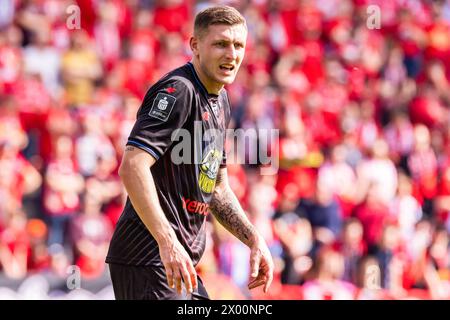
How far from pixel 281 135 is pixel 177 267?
8170 millimetres

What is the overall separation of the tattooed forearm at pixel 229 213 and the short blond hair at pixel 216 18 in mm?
985

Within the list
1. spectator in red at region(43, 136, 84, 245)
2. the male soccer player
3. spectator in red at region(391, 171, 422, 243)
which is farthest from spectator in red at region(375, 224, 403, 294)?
the male soccer player

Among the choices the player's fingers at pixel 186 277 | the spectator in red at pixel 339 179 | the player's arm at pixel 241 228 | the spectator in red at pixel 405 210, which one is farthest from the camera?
the spectator in red at pixel 405 210

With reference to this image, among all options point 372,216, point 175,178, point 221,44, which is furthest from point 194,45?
point 372,216

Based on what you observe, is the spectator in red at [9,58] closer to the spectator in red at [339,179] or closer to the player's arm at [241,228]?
the spectator in red at [339,179]

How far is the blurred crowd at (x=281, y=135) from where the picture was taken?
10375 millimetres

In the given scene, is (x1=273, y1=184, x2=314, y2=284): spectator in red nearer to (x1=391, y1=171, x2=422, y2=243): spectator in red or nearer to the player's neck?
(x1=391, y1=171, x2=422, y2=243): spectator in red

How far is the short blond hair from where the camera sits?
16.8ft

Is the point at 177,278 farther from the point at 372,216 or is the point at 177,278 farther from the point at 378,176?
the point at 378,176

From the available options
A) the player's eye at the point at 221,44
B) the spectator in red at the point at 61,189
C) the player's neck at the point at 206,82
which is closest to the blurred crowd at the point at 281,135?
the spectator in red at the point at 61,189

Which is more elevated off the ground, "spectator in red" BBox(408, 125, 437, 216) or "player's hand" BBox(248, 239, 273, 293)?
"spectator in red" BBox(408, 125, 437, 216)

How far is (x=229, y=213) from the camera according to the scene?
5.57 metres

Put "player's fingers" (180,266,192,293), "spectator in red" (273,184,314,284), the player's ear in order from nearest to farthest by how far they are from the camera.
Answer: "player's fingers" (180,266,192,293) < the player's ear < "spectator in red" (273,184,314,284)
